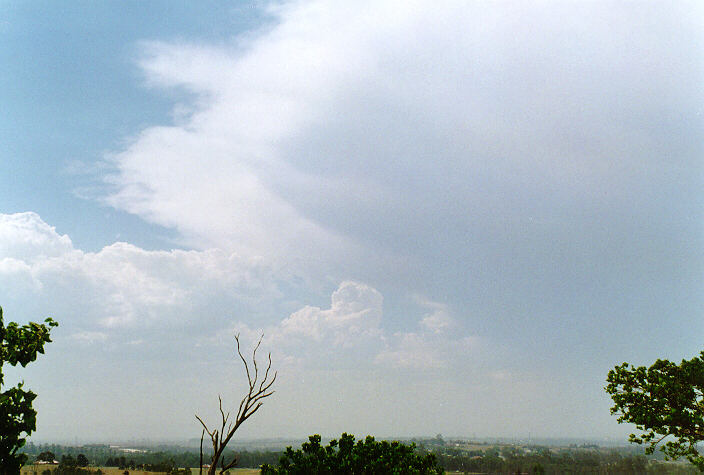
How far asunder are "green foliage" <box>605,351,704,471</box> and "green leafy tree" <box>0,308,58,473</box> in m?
29.8

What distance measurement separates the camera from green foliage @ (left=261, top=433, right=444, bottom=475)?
23.5 metres

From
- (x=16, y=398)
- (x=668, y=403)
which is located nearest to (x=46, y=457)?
(x=16, y=398)

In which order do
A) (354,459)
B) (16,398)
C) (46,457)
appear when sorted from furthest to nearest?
(46,457)
(354,459)
(16,398)

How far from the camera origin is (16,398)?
65.4ft

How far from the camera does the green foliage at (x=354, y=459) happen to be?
23500mm

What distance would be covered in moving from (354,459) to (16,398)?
14.9 m

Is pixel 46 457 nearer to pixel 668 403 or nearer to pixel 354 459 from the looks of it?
pixel 354 459

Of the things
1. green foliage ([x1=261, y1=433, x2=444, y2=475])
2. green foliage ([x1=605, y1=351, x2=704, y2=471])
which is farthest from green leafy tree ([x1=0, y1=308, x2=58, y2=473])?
green foliage ([x1=605, y1=351, x2=704, y2=471])

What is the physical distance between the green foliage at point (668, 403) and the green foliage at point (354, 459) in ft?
40.4

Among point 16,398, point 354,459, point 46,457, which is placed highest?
point 16,398

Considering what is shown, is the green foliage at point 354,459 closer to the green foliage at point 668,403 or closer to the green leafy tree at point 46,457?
the green foliage at point 668,403

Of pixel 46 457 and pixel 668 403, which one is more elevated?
pixel 668 403

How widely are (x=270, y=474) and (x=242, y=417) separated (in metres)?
19.3

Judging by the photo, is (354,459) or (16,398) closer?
(16,398)
